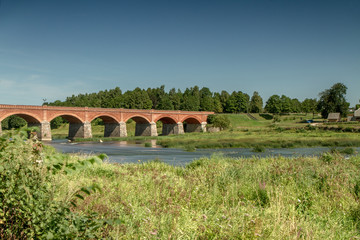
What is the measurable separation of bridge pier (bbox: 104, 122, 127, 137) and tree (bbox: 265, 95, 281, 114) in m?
61.6

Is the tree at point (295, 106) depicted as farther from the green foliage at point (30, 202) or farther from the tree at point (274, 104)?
the green foliage at point (30, 202)

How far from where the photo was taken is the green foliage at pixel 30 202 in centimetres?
347

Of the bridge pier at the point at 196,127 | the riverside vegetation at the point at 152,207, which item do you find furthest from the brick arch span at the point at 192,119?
the riverside vegetation at the point at 152,207

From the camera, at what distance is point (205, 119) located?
3127 inches

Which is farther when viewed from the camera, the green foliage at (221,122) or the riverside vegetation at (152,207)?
the green foliage at (221,122)

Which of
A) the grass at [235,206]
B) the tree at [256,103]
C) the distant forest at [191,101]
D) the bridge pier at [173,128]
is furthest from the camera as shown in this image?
the tree at [256,103]

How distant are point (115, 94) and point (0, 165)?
110m

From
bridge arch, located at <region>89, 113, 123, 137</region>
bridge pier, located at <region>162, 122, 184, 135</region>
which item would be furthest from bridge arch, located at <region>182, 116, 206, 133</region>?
bridge arch, located at <region>89, 113, 123, 137</region>

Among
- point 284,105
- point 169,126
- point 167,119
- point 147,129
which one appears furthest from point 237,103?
point 147,129

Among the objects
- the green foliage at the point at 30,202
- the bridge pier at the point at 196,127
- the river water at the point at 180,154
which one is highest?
the green foliage at the point at 30,202

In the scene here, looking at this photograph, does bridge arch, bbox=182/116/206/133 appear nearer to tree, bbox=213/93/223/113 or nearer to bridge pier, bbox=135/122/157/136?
bridge pier, bbox=135/122/157/136

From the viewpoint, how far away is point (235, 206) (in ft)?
22.7

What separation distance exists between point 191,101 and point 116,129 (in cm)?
4551

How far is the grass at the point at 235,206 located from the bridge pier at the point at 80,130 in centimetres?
4603
